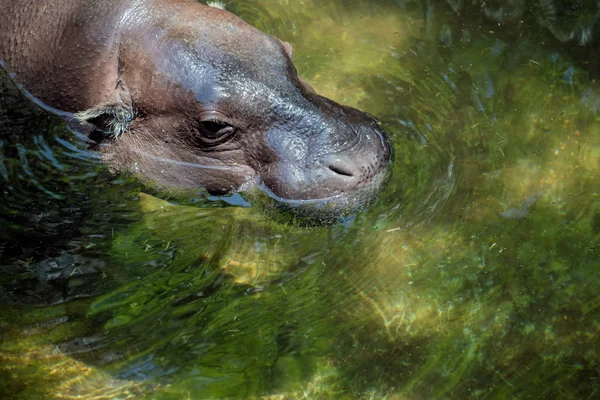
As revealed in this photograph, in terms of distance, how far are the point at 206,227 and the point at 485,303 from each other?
211cm

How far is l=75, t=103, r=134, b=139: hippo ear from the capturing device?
5047 mm

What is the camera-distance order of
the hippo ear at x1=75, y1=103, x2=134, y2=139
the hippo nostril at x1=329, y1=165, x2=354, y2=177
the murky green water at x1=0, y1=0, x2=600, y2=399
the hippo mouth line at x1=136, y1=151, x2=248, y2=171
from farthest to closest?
the hippo mouth line at x1=136, y1=151, x2=248, y2=171 < the hippo ear at x1=75, y1=103, x2=134, y2=139 < the hippo nostril at x1=329, y1=165, x2=354, y2=177 < the murky green water at x1=0, y1=0, x2=600, y2=399

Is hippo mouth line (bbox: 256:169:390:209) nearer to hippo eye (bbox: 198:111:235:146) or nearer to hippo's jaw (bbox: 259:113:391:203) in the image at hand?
hippo's jaw (bbox: 259:113:391:203)

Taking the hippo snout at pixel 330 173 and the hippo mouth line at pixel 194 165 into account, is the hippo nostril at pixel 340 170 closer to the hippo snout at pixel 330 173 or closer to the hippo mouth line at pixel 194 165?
the hippo snout at pixel 330 173

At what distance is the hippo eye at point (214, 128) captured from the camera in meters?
4.91

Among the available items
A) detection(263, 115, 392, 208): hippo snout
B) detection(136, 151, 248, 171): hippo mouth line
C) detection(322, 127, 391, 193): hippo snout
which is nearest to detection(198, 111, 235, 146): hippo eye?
detection(136, 151, 248, 171): hippo mouth line

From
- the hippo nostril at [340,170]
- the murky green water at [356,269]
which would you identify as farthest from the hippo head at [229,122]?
the murky green water at [356,269]

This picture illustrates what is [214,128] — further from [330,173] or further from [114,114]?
[330,173]

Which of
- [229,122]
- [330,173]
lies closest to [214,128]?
[229,122]

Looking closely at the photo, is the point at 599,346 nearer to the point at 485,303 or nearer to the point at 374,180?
the point at 485,303

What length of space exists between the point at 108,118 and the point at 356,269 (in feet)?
6.98

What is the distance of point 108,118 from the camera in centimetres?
516

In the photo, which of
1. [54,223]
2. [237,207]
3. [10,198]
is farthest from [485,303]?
[10,198]

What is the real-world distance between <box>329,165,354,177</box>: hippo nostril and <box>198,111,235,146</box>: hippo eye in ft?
2.53
